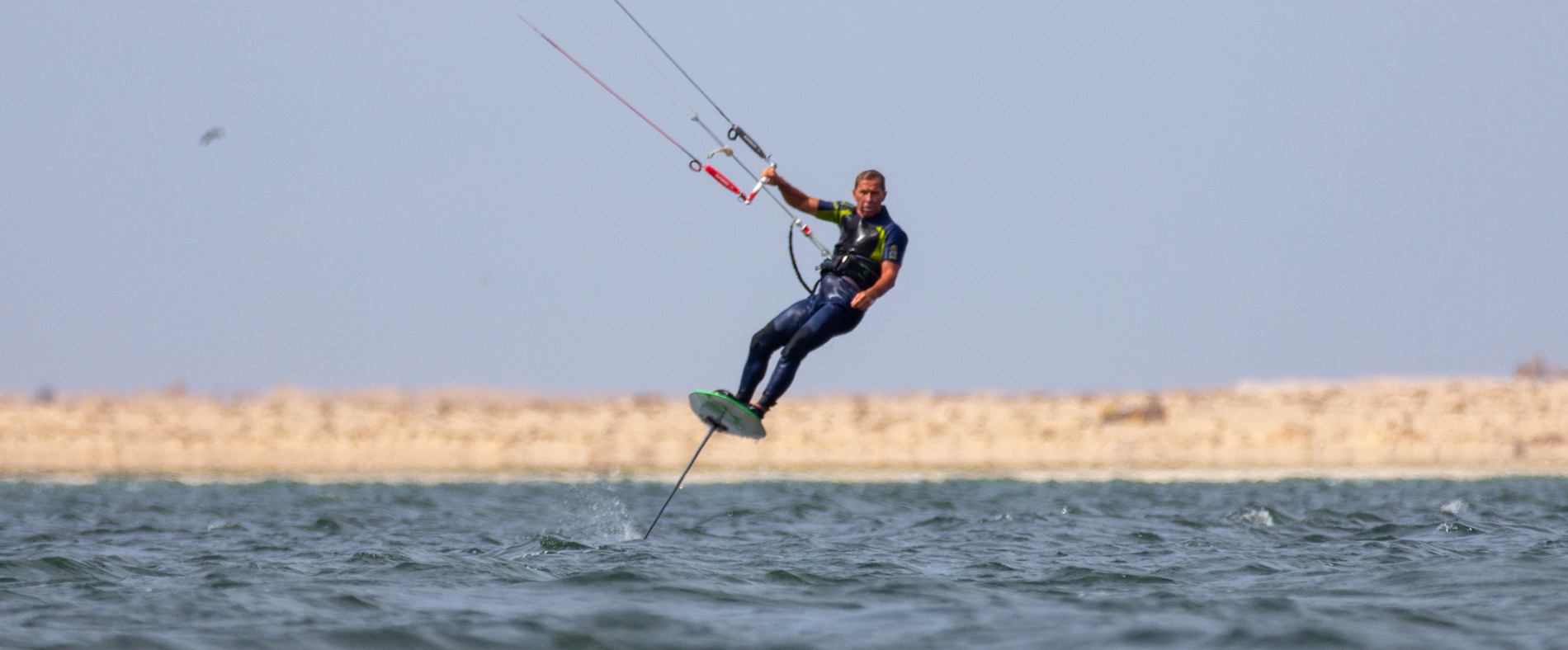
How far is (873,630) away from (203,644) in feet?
10.9

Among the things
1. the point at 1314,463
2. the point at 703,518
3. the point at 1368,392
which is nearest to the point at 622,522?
the point at 703,518

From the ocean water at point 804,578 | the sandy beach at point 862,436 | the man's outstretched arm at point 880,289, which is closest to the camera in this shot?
the ocean water at point 804,578

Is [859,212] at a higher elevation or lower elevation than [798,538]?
higher

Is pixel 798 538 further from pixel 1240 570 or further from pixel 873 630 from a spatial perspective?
pixel 873 630

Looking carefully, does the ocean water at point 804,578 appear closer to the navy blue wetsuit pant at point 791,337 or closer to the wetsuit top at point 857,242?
the navy blue wetsuit pant at point 791,337

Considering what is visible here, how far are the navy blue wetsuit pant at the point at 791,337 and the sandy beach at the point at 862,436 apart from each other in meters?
26.4

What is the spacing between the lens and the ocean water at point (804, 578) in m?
7.11

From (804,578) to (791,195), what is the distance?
307 cm

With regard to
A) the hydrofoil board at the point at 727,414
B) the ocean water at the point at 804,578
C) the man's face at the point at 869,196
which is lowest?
the ocean water at the point at 804,578

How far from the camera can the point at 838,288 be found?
10781 mm

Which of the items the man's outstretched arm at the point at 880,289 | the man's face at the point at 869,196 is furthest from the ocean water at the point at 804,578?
the man's face at the point at 869,196

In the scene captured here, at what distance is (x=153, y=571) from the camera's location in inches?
396

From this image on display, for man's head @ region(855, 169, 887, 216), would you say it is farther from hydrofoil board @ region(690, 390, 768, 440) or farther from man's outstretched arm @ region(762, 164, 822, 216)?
hydrofoil board @ region(690, 390, 768, 440)

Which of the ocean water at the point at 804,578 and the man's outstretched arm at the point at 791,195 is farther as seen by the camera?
the man's outstretched arm at the point at 791,195
